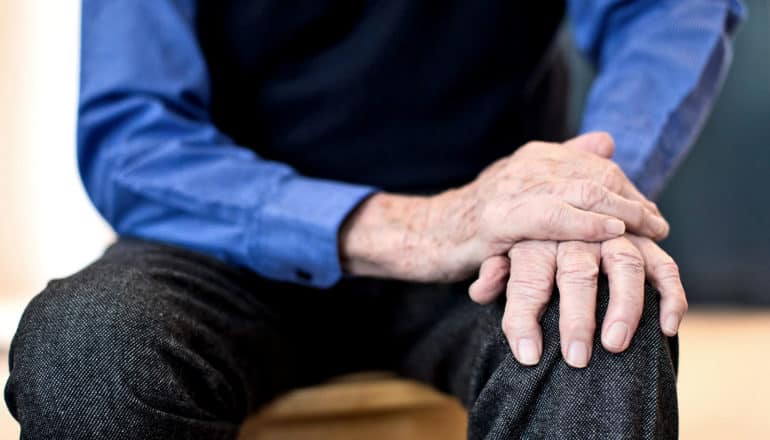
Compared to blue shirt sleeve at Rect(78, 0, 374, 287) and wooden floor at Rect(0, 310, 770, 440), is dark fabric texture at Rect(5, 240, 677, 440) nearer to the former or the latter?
blue shirt sleeve at Rect(78, 0, 374, 287)

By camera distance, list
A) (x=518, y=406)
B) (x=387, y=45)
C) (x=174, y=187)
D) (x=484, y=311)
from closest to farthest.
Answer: (x=518, y=406), (x=484, y=311), (x=174, y=187), (x=387, y=45)

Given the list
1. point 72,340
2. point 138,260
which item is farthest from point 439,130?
point 72,340

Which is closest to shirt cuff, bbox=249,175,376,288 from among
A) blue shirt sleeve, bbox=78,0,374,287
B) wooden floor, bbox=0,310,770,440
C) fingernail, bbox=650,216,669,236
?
blue shirt sleeve, bbox=78,0,374,287

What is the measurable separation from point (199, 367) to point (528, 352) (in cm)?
26

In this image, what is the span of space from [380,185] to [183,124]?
24cm

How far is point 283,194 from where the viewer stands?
2.32 feet

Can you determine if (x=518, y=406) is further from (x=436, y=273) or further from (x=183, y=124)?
(x=183, y=124)

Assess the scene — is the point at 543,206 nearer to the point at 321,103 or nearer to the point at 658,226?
the point at 658,226

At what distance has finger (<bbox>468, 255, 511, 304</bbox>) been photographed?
0.58m

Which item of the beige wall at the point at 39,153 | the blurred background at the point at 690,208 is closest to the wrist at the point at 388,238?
the blurred background at the point at 690,208

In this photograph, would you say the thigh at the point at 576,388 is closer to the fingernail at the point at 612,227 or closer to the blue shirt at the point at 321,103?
the fingernail at the point at 612,227

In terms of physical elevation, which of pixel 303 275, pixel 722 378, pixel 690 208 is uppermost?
pixel 303 275

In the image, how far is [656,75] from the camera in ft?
2.73

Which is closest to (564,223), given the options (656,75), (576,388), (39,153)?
(576,388)
